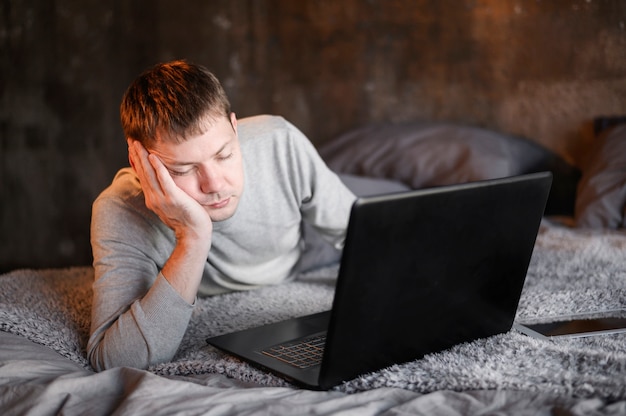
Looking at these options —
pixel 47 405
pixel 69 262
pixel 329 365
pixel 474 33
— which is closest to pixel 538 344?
pixel 329 365

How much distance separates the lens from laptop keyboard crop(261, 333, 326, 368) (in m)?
1.11

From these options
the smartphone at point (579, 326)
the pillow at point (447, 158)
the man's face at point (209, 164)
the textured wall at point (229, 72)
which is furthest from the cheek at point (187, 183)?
the textured wall at point (229, 72)

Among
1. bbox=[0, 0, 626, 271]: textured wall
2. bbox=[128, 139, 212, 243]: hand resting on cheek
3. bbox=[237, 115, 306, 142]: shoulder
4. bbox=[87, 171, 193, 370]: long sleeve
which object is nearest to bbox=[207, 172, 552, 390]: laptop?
bbox=[87, 171, 193, 370]: long sleeve

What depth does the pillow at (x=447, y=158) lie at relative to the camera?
248 centimetres

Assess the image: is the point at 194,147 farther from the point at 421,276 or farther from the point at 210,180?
the point at 421,276

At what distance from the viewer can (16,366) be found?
45.6 inches

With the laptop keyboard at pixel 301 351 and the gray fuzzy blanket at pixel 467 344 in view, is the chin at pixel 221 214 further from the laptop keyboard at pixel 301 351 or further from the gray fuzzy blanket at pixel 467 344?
the laptop keyboard at pixel 301 351

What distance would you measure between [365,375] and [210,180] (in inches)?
20.8

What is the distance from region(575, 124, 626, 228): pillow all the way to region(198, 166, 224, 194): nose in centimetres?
135

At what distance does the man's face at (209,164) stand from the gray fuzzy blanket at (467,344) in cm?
28

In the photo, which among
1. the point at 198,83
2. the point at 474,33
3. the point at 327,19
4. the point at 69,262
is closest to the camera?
the point at 198,83

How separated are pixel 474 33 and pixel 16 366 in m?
2.29

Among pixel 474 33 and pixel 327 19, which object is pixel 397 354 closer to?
pixel 474 33

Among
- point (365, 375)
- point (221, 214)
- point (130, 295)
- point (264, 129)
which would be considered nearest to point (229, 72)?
point (264, 129)
